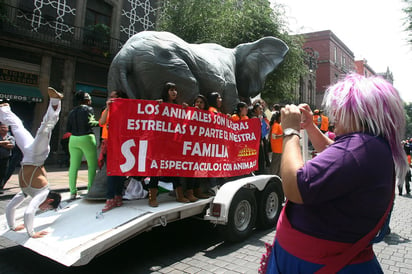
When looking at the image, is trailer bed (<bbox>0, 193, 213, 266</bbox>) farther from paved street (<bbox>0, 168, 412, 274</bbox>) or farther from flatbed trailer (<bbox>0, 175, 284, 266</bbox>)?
paved street (<bbox>0, 168, 412, 274</bbox>)

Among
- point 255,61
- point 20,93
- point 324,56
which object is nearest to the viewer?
point 255,61

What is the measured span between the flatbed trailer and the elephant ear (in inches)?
122

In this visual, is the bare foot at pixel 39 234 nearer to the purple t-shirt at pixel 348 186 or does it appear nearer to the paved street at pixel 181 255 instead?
the paved street at pixel 181 255

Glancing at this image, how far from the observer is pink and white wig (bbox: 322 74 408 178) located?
4.38 ft

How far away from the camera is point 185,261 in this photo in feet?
11.5

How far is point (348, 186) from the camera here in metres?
1.23

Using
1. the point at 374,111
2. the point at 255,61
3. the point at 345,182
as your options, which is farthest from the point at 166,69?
the point at 345,182

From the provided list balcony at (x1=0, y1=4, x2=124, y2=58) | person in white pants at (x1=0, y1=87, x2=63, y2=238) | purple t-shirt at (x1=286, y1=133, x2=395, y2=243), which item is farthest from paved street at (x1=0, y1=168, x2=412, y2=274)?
balcony at (x1=0, y1=4, x2=124, y2=58)

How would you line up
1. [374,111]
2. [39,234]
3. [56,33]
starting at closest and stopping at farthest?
[374,111] < [39,234] < [56,33]

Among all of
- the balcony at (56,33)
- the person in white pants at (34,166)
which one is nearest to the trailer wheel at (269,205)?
the person in white pants at (34,166)

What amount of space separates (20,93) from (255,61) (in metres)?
9.90

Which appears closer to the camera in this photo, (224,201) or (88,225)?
(88,225)

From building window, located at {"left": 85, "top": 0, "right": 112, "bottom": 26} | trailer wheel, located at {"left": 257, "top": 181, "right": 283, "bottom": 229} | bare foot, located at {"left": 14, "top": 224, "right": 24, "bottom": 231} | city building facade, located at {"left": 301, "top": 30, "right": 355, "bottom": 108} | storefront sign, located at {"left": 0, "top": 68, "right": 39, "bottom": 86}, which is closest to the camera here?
bare foot, located at {"left": 14, "top": 224, "right": 24, "bottom": 231}

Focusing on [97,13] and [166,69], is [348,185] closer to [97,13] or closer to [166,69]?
[166,69]
